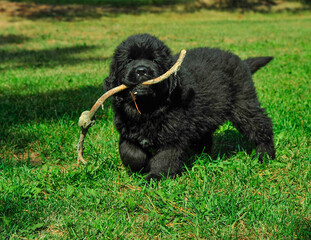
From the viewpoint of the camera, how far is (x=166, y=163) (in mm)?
2910

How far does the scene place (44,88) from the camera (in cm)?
555

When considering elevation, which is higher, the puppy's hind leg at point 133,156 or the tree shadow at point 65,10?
the tree shadow at point 65,10

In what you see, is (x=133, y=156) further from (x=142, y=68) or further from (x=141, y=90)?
(x=142, y=68)

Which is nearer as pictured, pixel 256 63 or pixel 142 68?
pixel 142 68

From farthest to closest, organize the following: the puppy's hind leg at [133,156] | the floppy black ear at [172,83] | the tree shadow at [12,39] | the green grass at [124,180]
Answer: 1. the tree shadow at [12,39]
2. the puppy's hind leg at [133,156]
3. the floppy black ear at [172,83]
4. the green grass at [124,180]

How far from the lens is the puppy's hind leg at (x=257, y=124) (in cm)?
337

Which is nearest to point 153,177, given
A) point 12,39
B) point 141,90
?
point 141,90

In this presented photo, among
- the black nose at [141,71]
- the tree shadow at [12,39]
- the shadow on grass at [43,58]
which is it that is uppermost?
the black nose at [141,71]

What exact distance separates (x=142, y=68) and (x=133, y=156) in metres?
0.75

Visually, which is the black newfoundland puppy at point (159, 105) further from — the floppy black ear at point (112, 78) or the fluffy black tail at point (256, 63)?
the fluffy black tail at point (256, 63)

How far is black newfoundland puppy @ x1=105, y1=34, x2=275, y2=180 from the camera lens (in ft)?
9.34

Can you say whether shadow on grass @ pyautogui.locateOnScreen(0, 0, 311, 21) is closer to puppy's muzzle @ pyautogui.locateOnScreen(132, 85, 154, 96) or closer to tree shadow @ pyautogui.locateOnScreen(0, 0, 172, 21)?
tree shadow @ pyautogui.locateOnScreen(0, 0, 172, 21)

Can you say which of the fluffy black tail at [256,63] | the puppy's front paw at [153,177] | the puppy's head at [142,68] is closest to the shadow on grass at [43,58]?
the fluffy black tail at [256,63]

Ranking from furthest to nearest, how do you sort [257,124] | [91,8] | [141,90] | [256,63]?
[91,8], [256,63], [257,124], [141,90]
